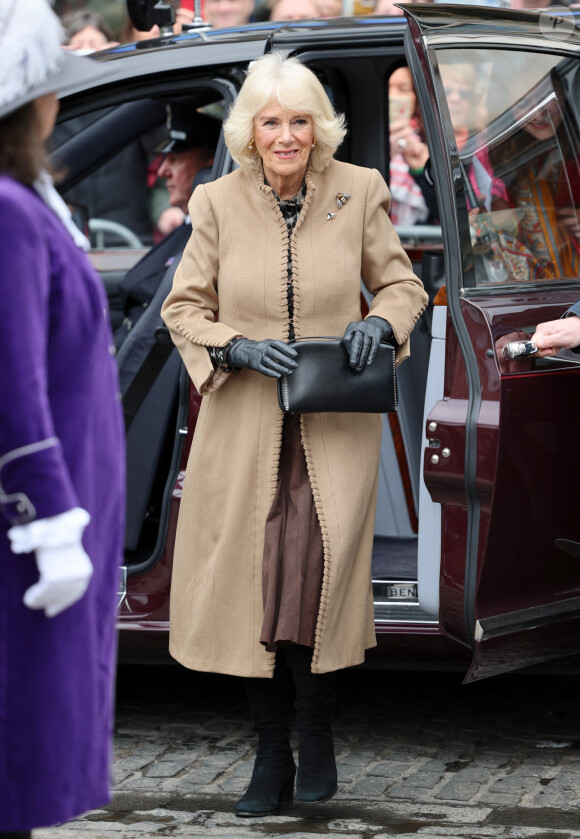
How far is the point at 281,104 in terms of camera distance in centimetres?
338

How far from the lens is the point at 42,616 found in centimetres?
210

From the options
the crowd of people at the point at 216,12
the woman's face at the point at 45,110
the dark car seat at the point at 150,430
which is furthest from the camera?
the crowd of people at the point at 216,12

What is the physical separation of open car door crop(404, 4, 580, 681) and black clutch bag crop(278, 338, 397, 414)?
0.16m

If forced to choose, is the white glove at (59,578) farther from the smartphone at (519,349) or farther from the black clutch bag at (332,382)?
the smartphone at (519,349)

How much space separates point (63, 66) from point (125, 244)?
18.1ft

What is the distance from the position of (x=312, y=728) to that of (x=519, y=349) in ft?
3.64

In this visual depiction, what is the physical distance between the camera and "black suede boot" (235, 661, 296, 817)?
3.56 metres

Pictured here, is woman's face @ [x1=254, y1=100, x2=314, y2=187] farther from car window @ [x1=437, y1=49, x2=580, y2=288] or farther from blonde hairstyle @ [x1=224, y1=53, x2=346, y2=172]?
car window @ [x1=437, y1=49, x2=580, y2=288]

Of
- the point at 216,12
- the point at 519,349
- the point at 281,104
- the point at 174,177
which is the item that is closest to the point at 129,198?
Result: the point at 216,12

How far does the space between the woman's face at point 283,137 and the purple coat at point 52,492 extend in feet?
4.24

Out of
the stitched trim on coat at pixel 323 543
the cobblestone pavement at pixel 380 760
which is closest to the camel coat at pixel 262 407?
the stitched trim on coat at pixel 323 543

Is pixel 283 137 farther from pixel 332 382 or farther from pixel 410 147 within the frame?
pixel 410 147

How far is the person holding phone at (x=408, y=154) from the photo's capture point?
213 inches

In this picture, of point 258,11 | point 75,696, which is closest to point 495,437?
point 75,696
